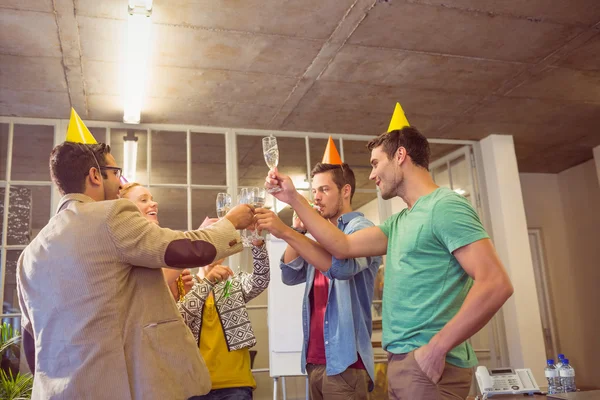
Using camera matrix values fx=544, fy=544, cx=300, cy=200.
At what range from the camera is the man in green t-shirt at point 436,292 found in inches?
53.3

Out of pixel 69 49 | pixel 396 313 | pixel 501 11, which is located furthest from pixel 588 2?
pixel 69 49

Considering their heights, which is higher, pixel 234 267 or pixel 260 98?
pixel 260 98

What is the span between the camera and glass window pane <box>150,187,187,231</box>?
682 cm

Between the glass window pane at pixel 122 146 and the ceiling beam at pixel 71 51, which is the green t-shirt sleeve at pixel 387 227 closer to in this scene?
the ceiling beam at pixel 71 51

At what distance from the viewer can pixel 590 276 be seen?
6.31m

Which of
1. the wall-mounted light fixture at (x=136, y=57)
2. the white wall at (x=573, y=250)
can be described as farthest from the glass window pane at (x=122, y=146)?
the white wall at (x=573, y=250)

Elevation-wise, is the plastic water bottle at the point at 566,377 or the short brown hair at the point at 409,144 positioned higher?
the short brown hair at the point at 409,144

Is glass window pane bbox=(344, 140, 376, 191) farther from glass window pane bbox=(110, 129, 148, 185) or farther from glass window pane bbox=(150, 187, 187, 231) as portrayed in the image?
glass window pane bbox=(150, 187, 187, 231)

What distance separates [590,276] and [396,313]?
574 centimetres

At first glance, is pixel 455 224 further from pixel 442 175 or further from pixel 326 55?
pixel 442 175

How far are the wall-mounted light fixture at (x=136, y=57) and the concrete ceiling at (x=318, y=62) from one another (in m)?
0.06

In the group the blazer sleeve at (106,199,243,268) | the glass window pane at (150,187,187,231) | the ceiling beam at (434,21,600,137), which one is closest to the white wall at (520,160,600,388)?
the ceiling beam at (434,21,600,137)

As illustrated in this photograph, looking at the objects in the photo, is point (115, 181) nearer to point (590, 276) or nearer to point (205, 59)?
point (205, 59)

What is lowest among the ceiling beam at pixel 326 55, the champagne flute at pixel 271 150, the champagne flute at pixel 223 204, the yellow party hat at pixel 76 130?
the champagne flute at pixel 223 204
